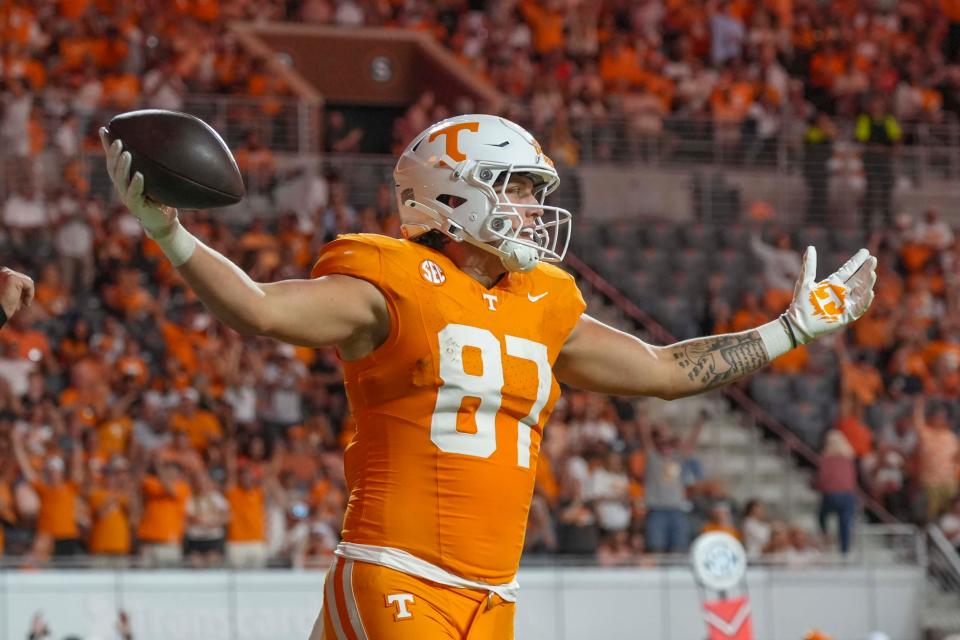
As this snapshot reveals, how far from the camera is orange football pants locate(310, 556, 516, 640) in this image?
4.37 m

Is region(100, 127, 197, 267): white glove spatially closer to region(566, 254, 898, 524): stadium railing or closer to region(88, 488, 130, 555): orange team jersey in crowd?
region(88, 488, 130, 555): orange team jersey in crowd

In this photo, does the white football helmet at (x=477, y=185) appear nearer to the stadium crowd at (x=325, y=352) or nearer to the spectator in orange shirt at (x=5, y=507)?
the stadium crowd at (x=325, y=352)

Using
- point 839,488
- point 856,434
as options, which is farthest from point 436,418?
point 856,434

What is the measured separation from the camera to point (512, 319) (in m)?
4.65

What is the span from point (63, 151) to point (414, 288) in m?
12.1

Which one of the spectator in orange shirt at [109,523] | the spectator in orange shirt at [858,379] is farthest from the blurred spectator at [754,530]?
the spectator in orange shirt at [109,523]

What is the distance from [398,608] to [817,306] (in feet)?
5.05

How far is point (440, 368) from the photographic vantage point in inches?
177

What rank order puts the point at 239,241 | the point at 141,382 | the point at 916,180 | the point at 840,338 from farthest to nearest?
the point at 916,180, the point at 840,338, the point at 239,241, the point at 141,382

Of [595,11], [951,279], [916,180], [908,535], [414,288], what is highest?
[595,11]

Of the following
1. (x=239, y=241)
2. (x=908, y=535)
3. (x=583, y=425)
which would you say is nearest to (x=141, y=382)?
(x=239, y=241)

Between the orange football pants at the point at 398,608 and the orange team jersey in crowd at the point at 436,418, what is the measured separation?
65 millimetres

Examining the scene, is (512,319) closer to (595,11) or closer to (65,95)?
(65,95)

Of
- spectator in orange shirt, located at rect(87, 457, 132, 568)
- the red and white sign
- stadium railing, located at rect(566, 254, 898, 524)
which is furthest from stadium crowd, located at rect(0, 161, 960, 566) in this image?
the red and white sign
